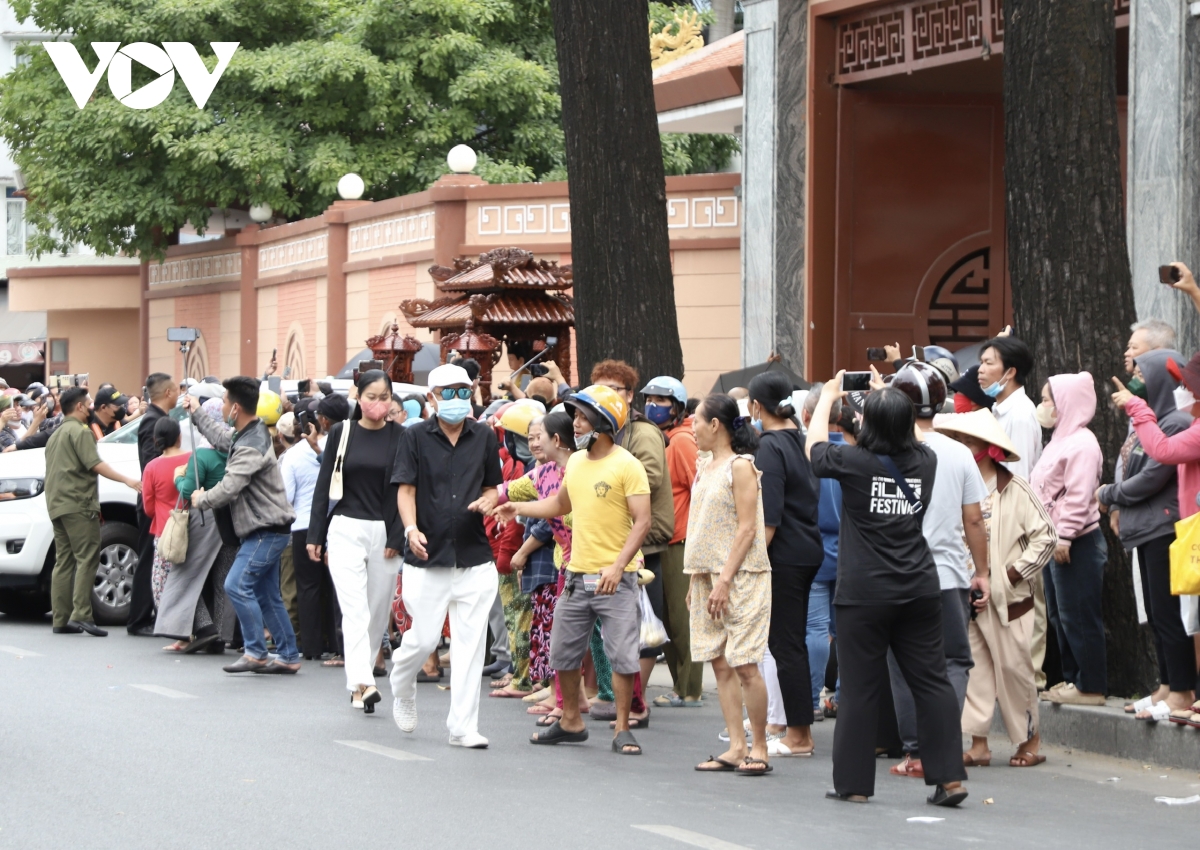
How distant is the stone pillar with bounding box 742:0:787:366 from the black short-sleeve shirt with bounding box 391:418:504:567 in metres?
8.33

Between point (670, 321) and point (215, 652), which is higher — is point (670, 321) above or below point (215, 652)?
above

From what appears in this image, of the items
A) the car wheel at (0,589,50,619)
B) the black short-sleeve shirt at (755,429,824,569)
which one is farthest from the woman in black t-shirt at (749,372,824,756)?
the car wheel at (0,589,50,619)

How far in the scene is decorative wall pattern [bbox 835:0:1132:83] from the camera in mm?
15398

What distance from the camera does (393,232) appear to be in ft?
87.2

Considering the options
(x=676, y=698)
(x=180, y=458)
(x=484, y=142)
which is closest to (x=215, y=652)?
(x=180, y=458)

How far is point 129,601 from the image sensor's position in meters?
15.2

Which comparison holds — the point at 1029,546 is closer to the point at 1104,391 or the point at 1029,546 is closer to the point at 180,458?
the point at 1104,391

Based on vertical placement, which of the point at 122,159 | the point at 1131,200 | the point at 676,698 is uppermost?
the point at 122,159

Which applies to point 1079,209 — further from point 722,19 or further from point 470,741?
point 722,19

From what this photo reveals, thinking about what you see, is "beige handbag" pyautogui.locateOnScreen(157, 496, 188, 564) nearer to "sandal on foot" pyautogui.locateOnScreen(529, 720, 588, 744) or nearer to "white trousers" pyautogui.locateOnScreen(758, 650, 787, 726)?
"sandal on foot" pyautogui.locateOnScreen(529, 720, 588, 744)

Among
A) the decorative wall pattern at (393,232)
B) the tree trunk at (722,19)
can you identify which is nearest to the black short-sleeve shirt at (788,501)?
the decorative wall pattern at (393,232)

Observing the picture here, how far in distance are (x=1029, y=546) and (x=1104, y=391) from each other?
1.73 m

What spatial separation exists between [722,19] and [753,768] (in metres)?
27.4

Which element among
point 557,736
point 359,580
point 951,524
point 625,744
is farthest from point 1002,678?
point 359,580
